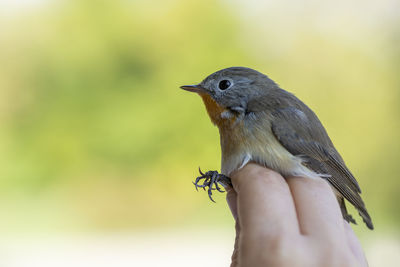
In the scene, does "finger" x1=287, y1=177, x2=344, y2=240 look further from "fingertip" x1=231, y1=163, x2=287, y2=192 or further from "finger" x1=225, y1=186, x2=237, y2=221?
"finger" x1=225, y1=186, x2=237, y2=221

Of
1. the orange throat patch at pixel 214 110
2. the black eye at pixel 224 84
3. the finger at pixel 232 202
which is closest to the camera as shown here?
the finger at pixel 232 202

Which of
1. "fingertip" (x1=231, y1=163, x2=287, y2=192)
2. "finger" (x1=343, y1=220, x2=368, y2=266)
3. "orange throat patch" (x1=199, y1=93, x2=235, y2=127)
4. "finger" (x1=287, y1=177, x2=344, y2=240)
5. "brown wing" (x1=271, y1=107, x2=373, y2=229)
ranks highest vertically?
"orange throat patch" (x1=199, y1=93, x2=235, y2=127)

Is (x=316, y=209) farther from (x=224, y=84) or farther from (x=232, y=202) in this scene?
(x=224, y=84)

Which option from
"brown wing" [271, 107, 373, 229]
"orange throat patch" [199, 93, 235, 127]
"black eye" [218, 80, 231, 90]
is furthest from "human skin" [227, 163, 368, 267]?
"black eye" [218, 80, 231, 90]

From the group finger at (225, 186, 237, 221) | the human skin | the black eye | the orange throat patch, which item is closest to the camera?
the human skin

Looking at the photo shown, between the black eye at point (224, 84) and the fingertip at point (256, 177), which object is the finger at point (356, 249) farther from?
the black eye at point (224, 84)

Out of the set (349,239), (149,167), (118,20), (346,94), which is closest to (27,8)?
(118,20)

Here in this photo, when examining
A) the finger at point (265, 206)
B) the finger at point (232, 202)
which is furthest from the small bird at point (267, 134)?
the finger at point (265, 206)
